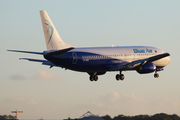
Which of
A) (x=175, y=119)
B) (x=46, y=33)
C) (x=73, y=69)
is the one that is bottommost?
(x=175, y=119)

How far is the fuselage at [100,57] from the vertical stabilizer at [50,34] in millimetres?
1797

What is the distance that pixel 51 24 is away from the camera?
64.5 m

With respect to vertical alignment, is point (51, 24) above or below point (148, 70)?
above

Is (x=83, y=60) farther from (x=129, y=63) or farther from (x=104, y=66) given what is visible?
(x=129, y=63)

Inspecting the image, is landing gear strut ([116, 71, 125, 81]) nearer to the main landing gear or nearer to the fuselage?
the fuselage

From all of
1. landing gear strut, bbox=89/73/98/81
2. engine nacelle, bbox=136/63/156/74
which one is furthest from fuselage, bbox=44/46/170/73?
landing gear strut, bbox=89/73/98/81

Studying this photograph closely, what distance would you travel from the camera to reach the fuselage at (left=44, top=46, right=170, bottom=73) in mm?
65500

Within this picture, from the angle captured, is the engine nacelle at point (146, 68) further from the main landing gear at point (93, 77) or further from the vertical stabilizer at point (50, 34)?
the vertical stabilizer at point (50, 34)

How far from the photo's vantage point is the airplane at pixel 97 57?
210ft

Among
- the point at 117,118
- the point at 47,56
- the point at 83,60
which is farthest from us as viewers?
the point at 117,118

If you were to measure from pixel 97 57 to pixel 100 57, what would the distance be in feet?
2.31

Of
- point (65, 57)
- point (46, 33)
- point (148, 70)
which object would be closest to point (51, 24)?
point (46, 33)

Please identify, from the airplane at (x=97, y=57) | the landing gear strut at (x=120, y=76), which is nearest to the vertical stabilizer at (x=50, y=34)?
the airplane at (x=97, y=57)

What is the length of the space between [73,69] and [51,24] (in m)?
9.21
